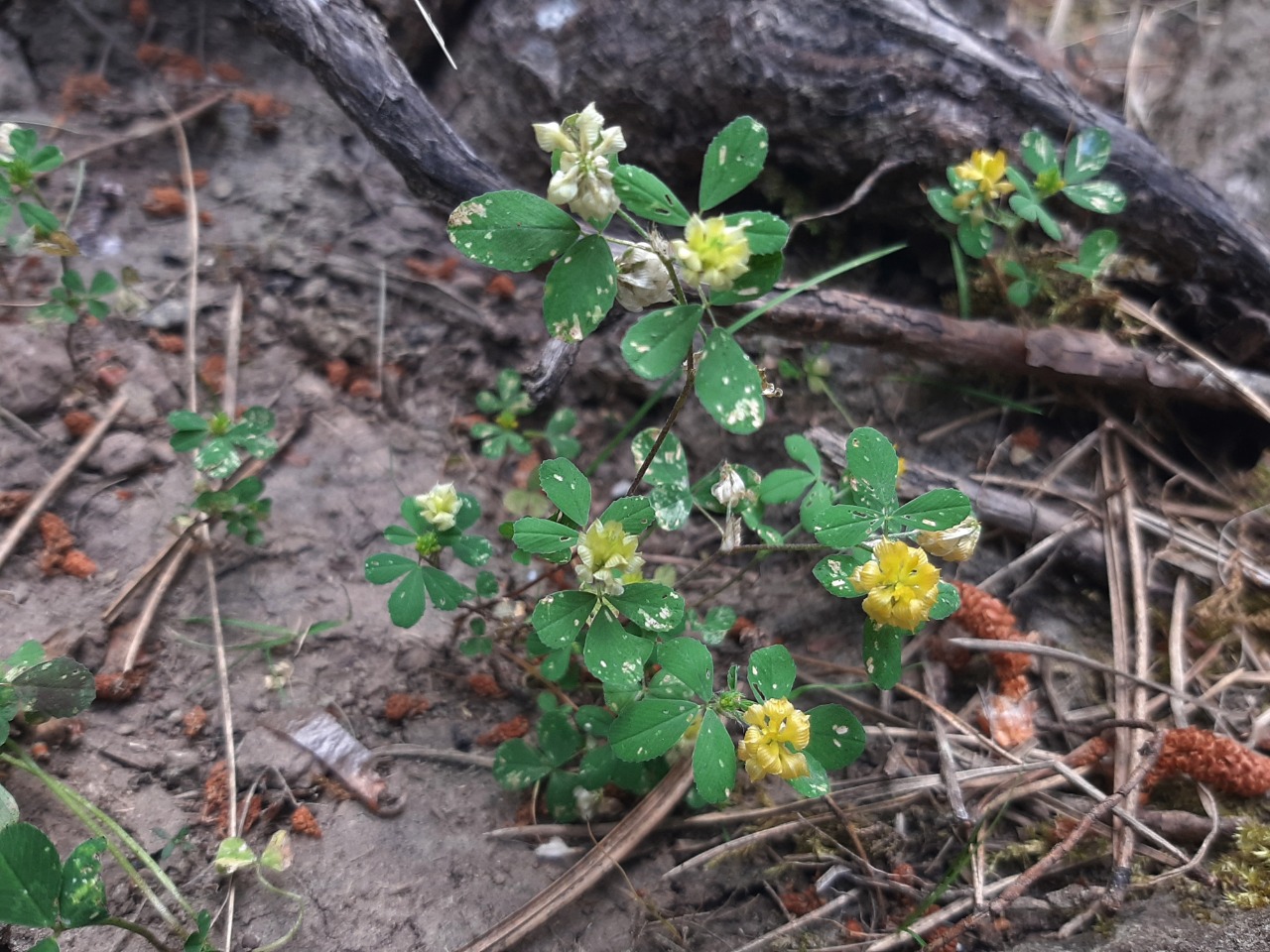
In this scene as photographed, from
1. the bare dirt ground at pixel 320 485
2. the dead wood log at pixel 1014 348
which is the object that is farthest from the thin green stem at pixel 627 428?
the dead wood log at pixel 1014 348

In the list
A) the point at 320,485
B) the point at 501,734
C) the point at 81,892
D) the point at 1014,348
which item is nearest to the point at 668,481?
the point at 501,734

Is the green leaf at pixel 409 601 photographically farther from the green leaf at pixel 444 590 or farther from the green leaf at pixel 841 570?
the green leaf at pixel 841 570

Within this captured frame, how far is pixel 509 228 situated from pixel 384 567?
86cm

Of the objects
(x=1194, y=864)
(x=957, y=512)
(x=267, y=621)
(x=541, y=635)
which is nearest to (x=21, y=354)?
(x=267, y=621)

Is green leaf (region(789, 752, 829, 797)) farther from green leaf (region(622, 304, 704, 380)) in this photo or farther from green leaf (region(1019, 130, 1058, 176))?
green leaf (region(1019, 130, 1058, 176))

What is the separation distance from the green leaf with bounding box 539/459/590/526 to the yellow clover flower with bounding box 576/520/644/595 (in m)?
0.06

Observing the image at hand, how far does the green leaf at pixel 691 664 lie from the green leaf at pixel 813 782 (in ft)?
0.73

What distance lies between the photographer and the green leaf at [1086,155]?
218 centimetres

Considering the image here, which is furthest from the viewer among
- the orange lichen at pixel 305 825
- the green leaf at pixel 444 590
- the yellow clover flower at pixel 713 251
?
the green leaf at pixel 444 590

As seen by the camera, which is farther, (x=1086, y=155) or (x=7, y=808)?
(x=1086, y=155)

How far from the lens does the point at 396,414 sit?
2.41 meters

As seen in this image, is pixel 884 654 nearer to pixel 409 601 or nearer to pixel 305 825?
pixel 409 601

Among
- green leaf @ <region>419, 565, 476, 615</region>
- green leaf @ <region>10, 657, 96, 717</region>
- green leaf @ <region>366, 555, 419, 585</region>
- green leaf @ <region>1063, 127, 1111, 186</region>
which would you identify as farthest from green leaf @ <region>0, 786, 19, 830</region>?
green leaf @ <region>1063, 127, 1111, 186</region>

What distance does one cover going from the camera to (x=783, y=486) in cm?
190
